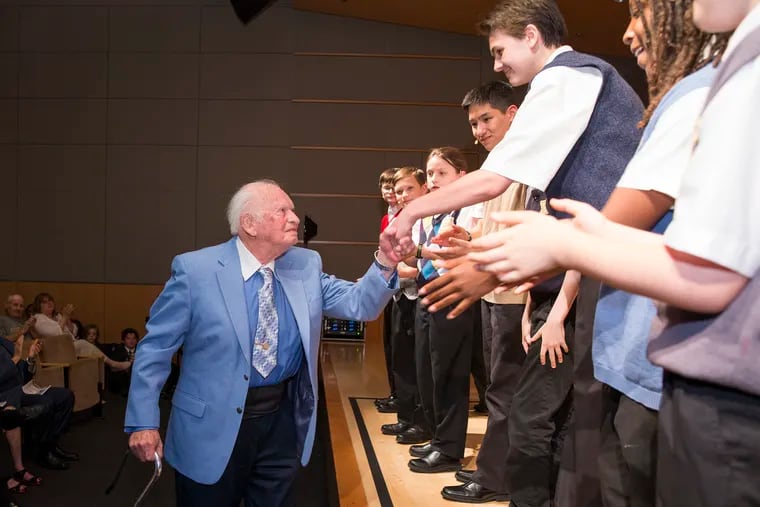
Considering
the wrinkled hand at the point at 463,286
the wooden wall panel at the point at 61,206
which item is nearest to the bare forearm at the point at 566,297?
the wrinkled hand at the point at 463,286

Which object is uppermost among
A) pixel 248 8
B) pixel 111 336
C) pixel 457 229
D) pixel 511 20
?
pixel 248 8

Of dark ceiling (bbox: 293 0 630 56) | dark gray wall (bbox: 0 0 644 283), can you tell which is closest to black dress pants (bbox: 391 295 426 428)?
dark ceiling (bbox: 293 0 630 56)

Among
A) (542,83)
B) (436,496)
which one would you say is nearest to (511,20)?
(542,83)

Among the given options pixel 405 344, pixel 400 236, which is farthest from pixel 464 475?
pixel 400 236

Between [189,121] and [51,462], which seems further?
[189,121]

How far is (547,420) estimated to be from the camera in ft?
6.54

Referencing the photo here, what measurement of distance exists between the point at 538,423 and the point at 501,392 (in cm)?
54

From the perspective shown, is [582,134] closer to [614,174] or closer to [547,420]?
[614,174]

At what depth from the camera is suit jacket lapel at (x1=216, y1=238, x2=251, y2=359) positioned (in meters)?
2.33

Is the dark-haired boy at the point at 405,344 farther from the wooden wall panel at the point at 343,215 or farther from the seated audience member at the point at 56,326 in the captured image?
the wooden wall panel at the point at 343,215

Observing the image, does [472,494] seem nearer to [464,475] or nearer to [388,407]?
[464,475]

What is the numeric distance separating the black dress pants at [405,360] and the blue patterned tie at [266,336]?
1461 millimetres

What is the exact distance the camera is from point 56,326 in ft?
19.9

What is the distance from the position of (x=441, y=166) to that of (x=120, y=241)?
6.01m
